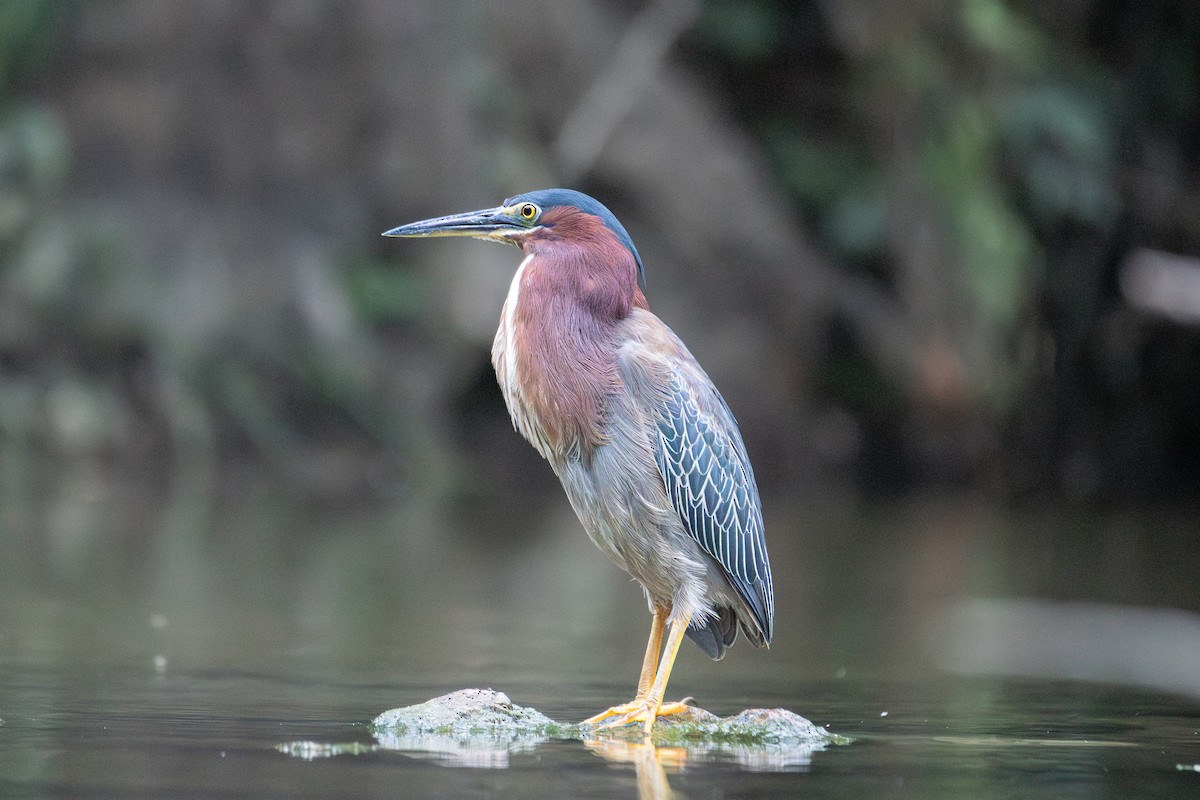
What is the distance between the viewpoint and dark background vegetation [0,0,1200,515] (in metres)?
16.5

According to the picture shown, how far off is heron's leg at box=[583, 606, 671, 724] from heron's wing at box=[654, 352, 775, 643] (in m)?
0.29

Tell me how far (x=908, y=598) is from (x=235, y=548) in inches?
179

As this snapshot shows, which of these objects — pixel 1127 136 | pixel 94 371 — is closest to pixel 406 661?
pixel 94 371

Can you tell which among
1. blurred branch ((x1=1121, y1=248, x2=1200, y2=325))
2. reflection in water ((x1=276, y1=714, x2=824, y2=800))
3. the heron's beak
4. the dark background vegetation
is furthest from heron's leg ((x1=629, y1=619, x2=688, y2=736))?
the dark background vegetation

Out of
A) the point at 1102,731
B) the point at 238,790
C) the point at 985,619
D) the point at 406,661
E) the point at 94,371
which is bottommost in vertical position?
the point at 238,790

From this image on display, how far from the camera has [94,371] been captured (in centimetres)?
1653

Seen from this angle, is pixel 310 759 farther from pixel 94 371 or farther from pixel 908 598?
pixel 94 371

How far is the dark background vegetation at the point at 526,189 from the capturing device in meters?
16.5

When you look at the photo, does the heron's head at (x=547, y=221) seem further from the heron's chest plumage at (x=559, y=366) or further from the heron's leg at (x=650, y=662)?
the heron's leg at (x=650, y=662)

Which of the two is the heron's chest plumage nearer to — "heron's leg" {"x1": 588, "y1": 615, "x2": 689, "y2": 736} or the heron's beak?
the heron's beak

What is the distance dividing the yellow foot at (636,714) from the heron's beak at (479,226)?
1605mm

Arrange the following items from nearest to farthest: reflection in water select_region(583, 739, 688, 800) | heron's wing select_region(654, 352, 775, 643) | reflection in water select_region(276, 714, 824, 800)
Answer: reflection in water select_region(583, 739, 688, 800) → reflection in water select_region(276, 714, 824, 800) → heron's wing select_region(654, 352, 775, 643)

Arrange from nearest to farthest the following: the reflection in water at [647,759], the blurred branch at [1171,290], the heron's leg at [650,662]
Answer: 1. the reflection in water at [647,759]
2. the heron's leg at [650,662]
3. the blurred branch at [1171,290]

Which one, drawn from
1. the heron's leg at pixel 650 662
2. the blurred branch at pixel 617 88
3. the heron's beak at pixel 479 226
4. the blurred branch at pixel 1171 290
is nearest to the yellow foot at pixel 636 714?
the heron's leg at pixel 650 662
